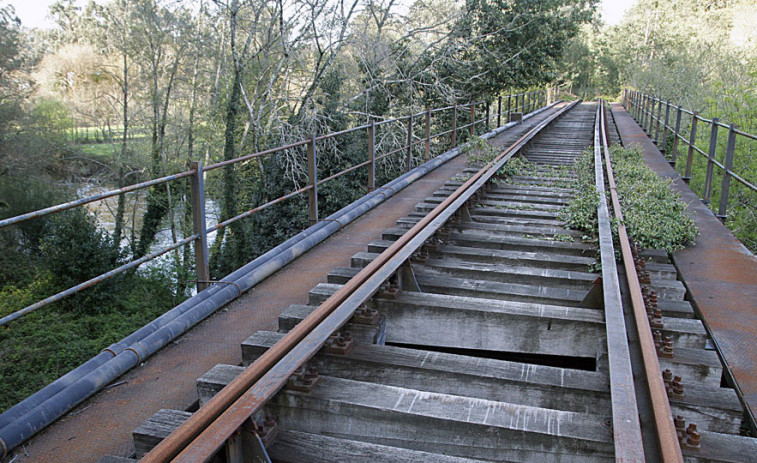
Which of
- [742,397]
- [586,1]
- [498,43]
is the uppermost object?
[586,1]

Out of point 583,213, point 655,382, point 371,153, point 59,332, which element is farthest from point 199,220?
point 59,332

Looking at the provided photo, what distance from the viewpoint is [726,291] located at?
14.7 feet

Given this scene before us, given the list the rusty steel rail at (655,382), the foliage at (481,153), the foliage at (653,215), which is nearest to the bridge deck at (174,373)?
the rusty steel rail at (655,382)

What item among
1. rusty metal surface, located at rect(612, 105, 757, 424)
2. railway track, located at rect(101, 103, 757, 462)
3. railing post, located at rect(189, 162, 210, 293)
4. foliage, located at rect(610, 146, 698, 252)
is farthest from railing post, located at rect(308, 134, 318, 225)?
rusty metal surface, located at rect(612, 105, 757, 424)

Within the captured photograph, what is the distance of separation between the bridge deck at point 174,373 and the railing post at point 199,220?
39 centimetres

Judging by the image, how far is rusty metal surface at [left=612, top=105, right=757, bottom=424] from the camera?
10.9 ft

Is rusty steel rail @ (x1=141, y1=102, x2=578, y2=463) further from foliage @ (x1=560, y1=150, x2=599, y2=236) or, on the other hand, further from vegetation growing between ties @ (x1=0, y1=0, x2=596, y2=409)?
vegetation growing between ties @ (x1=0, y1=0, x2=596, y2=409)

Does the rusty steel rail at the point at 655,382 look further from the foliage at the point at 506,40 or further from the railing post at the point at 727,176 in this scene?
the foliage at the point at 506,40

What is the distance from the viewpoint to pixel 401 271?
13.7 feet

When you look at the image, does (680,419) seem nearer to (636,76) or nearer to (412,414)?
(412,414)

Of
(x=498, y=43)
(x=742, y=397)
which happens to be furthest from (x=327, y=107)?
(x=742, y=397)

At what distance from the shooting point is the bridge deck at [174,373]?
9.18 feet

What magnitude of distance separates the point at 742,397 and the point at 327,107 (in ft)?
55.7

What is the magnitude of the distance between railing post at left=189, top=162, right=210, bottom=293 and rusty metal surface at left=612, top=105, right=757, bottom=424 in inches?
141
